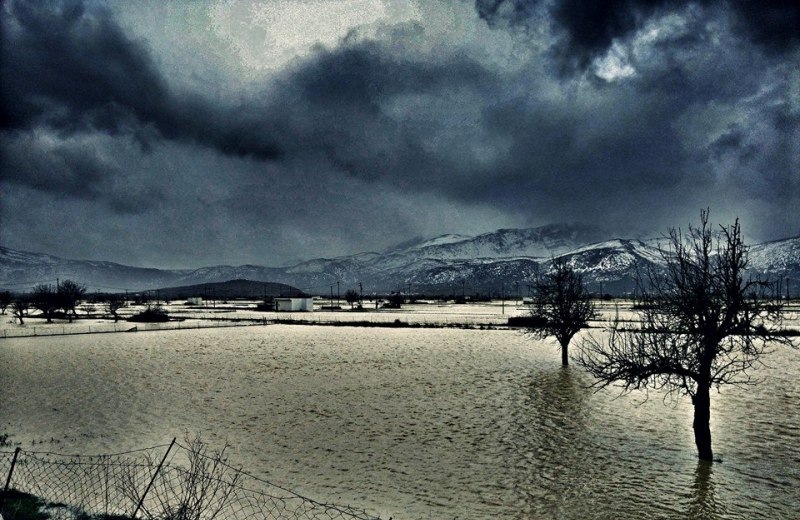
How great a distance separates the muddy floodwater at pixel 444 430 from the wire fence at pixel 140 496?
0.99 metres

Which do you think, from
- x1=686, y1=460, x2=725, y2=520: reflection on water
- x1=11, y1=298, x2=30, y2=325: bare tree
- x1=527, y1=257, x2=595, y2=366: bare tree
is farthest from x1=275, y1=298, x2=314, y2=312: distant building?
x1=686, y1=460, x2=725, y2=520: reflection on water

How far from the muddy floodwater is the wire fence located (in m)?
0.99

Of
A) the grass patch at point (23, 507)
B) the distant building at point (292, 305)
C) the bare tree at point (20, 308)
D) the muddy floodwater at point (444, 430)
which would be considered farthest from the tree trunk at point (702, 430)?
the distant building at point (292, 305)

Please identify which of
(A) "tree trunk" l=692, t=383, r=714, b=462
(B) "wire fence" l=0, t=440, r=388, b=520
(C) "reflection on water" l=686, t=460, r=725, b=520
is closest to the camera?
(B) "wire fence" l=0, t=440, r=388, b=520

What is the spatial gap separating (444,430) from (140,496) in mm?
10472

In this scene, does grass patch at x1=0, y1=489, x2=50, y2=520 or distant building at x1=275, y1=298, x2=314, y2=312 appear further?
distant building at x1=275, y1=298, x2=314, y2=312


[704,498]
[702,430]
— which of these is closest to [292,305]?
[702,430]

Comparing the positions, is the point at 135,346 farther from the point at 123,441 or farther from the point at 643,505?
the point at 643,505

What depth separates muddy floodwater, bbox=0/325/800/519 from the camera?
13719 mm

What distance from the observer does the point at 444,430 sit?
65.6 ft

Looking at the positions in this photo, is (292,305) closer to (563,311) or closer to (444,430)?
(563,311)

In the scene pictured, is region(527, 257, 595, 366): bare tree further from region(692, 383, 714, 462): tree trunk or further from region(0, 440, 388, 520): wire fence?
region(0, 440, 388, 520): wire fence

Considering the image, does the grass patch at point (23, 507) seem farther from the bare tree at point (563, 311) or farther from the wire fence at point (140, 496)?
the bare tree at point (563, 311)

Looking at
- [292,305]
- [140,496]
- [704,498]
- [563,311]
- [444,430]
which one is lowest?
[704,498]
